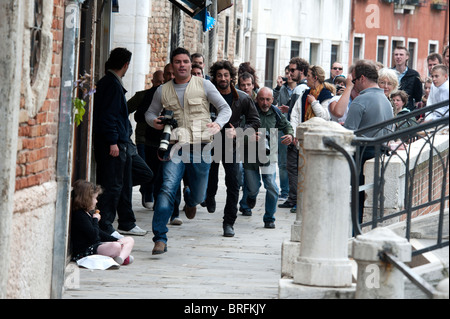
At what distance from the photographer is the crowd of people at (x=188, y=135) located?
384 inches

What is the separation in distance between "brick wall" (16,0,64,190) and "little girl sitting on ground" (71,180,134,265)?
1429 mm

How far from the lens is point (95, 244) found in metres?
9.17

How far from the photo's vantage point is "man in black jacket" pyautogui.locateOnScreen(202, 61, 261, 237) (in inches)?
442

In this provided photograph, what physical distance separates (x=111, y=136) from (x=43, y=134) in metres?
3.12

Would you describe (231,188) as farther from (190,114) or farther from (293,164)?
(293,164)

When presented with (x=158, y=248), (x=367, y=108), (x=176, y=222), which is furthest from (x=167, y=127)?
(x=176, y=222)

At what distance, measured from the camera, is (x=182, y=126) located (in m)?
10.1

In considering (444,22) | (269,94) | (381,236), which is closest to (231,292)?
(381,236)

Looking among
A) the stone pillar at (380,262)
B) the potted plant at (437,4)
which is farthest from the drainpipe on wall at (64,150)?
the potted plant at (437,4)

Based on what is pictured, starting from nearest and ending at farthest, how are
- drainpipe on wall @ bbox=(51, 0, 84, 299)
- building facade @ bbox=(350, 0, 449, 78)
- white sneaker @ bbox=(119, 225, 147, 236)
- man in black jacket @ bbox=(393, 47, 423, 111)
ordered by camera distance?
drainpipe on wall @ bbox=(51, 0, 84, 299) < white sneaker @ bbox=(119, 225, 147, 236) < man in black jacket @ bbox=(393, 47, 423, 111) < building facade @ bbox=(350, 0, 449, 78)

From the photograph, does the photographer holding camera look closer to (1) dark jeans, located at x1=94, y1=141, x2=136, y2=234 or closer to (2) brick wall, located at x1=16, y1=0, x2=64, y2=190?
(1) dark jeans, located at x1=94, y1=141, x2=136, y2=234

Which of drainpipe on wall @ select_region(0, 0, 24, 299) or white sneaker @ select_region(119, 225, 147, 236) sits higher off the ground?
drainpipe on wall @ select_region(0, 0, 24, 299)

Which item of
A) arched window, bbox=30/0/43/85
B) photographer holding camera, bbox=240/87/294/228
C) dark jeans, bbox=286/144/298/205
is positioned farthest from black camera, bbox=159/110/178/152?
dark jeans, bbox=286/144/298/205

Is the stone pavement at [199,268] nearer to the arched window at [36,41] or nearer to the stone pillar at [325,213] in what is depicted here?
the stone pillar at [325,213]
